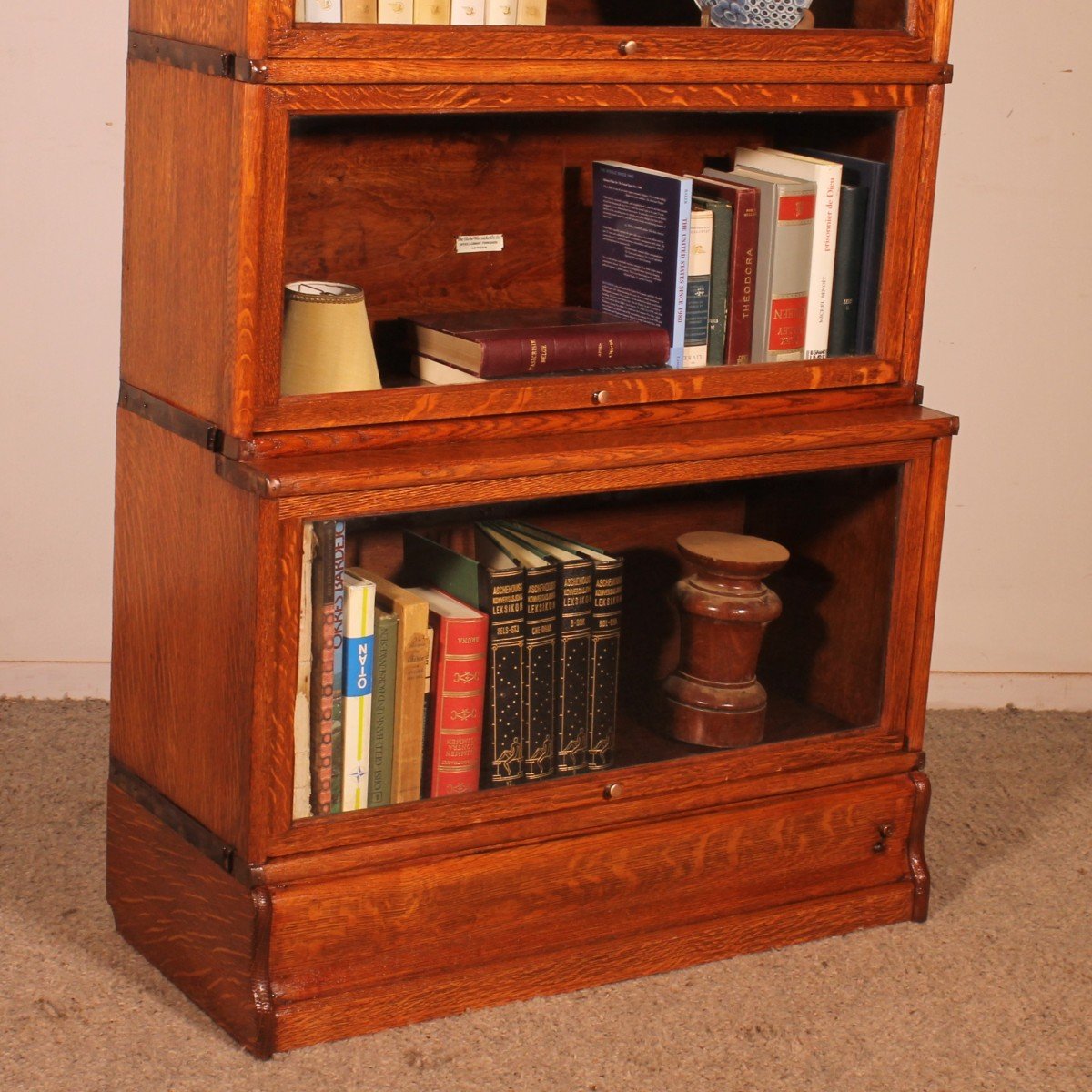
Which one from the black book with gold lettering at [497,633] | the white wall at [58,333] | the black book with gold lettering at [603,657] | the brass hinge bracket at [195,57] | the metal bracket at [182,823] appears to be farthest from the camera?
the white wall at [58,333]

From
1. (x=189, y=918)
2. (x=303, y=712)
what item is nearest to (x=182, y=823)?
(x=189, y=918)

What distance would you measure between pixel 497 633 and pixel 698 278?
1.66ft

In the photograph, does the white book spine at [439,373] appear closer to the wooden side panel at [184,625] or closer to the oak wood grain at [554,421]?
the oak wood grain at [554,421]

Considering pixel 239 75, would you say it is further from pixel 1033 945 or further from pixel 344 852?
pixel 1033 945

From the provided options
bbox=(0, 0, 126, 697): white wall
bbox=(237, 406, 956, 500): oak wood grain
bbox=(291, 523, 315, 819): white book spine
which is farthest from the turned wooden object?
bbox=(0, 0, 126, 697): white wall

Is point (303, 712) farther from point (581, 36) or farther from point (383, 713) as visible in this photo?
point (581, 36)

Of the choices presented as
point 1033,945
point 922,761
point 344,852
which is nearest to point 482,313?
point 344,852

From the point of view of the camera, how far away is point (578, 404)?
2.03m

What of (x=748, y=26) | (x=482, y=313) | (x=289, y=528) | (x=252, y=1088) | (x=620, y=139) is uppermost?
(x=748, y=26)

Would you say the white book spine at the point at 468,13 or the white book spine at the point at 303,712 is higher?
the white book spine at the point at 468,13

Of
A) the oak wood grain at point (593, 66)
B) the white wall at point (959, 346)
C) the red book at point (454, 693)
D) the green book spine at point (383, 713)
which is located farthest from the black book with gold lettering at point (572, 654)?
the white wall at point (959, 346)

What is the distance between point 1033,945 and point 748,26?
1243 millimetres

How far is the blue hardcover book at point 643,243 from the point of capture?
2.10 meters

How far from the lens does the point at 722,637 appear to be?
222cm
